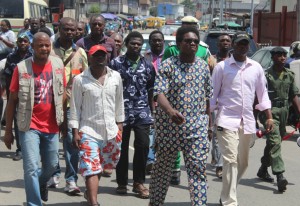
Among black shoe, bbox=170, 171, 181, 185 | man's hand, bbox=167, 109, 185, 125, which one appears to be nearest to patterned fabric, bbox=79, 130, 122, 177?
man's hand, bbox=167, 109, 185, 125

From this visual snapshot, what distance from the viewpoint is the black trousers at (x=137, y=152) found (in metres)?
7.61

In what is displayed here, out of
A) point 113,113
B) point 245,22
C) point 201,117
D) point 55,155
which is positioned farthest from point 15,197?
point 245,22

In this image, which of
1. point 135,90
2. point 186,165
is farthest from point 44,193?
point 186,165

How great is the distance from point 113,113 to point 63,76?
60 centimetres

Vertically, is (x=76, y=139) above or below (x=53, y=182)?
above

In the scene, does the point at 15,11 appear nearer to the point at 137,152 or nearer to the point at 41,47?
the point at 137,152

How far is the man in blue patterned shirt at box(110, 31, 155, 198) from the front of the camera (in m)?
7.57

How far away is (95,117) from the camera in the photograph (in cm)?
654

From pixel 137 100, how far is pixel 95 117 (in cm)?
112

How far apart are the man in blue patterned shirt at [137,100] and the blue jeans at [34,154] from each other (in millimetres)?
1214

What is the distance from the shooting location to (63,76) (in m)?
6.73

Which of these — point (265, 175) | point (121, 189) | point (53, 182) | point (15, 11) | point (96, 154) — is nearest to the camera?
point (96, 154)

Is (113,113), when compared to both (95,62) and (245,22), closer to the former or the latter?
(95,62)

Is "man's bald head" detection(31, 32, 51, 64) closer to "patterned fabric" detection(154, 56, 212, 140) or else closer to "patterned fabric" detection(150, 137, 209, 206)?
"patterned fabric" detection(154, 56, 212, 140)
